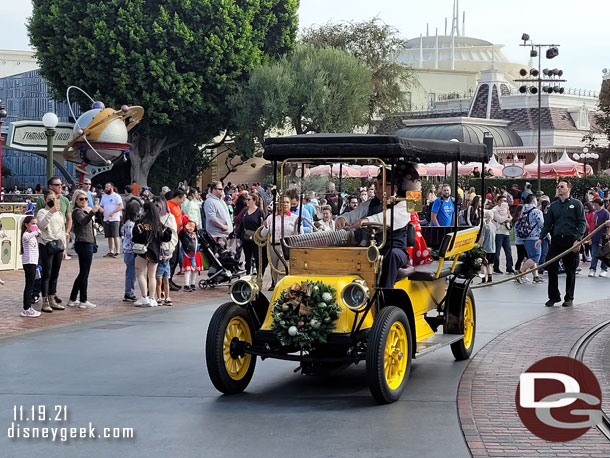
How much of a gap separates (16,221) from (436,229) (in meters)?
11.9

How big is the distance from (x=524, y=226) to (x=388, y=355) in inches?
481

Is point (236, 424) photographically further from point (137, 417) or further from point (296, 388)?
point (296, 388)

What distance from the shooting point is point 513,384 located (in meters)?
8.97

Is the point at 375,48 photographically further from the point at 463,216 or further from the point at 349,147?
the point at 349,147

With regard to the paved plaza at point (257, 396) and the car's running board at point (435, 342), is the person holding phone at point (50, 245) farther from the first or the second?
the car's running board at point (435, 342)

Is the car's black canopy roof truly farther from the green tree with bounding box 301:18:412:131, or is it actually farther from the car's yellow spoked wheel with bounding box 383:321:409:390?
the green tree with bounding box 301:18:412:131

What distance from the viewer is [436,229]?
11.3m

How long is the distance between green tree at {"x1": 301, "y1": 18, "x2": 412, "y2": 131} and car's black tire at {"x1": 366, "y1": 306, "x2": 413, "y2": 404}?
52.1 metres

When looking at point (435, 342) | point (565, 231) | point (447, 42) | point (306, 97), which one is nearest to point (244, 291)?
point (435, 342)

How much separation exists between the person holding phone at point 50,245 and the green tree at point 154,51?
30869mm

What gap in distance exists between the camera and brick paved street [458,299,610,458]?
267 inches

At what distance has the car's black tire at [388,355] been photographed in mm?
7941

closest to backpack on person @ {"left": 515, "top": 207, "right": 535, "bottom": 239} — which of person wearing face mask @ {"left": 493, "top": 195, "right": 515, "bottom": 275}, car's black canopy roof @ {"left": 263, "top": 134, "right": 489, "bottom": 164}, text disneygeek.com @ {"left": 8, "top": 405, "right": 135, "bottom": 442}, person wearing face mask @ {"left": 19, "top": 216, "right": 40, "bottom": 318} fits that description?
person wearing face mask @ {"left": 493, "top": 195, "right": 515, "bottom": 275}

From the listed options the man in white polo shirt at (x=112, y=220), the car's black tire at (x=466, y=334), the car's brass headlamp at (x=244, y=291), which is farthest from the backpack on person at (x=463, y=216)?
the car's brass headlamp at (x=244, y=291)
